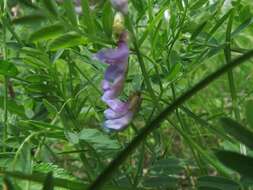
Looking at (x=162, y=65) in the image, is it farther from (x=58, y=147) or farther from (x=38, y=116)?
(x=58, y=147)

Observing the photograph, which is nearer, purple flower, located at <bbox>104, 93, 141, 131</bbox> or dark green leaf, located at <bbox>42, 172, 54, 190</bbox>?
dark green leaf, located at <bbox>42, 172, 54, 190</bbox>

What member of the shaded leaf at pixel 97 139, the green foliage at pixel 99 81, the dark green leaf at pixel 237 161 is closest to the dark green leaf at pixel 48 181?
the green foliage at pixel 99 81

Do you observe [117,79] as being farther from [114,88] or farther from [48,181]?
[48,181]

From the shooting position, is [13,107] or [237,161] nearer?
[237,161]

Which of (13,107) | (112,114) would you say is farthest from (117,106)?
(13,107)

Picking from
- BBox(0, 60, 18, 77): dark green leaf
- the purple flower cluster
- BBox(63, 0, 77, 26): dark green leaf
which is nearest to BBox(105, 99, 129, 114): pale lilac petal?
the purple flower cluster

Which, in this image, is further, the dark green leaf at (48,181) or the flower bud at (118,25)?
the flower bud at (118,25)

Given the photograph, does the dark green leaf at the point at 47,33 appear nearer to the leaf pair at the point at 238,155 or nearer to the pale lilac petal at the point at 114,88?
the pale lilac petal at the point at 114,88

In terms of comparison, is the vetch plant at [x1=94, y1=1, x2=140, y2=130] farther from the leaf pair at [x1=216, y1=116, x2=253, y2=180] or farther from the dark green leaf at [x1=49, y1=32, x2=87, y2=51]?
the leaf pair at [x1=216, y1=116, x2=253, y2=180]
